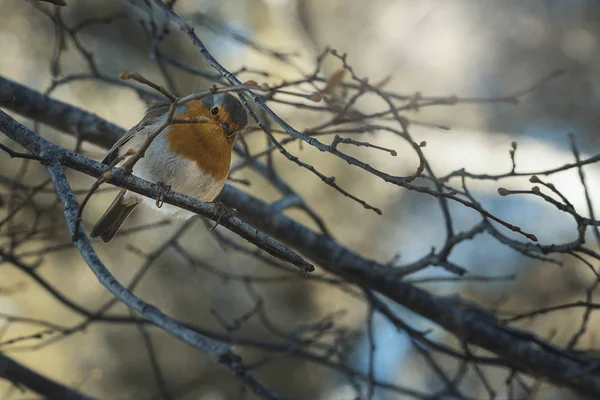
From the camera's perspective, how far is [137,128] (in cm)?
259

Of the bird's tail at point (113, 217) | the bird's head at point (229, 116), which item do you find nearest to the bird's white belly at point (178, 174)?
the bird's head at point (229, 116)

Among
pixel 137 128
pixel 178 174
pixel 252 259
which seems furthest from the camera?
pixel 252 259

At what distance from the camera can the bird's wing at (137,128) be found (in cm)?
256

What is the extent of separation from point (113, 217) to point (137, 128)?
410 mm

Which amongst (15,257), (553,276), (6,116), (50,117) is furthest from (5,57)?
(553,276)

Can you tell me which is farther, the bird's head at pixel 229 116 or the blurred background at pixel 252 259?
the blurred background at pixel 252 259

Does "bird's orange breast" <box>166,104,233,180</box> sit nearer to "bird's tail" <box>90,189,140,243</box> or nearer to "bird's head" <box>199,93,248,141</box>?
"bird's head" <box>199,93,248,141</box>

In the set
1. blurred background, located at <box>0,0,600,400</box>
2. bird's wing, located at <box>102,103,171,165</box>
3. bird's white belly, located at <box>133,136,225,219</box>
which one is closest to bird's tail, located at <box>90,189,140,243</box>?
bird's wing, located at <box>102,103,171,165</box>

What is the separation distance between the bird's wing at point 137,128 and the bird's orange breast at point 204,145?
206 millimetres

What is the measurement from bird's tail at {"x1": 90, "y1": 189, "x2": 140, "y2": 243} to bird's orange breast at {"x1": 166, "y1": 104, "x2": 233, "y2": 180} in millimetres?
456

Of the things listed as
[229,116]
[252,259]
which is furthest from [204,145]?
[252,259]

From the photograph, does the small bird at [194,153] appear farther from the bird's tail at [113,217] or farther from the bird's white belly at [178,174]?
the bird's tail at [113,217]

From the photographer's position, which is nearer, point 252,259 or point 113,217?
point 113,217

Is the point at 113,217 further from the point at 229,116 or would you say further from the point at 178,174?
the point at 229,116
